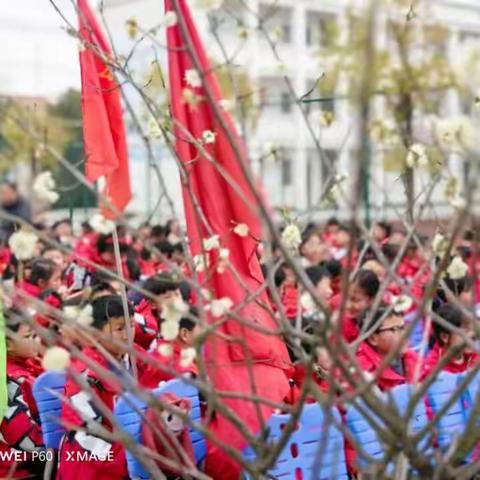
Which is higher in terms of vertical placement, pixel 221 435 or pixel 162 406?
pixel 162 406

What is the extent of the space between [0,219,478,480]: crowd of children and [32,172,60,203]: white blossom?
144mm

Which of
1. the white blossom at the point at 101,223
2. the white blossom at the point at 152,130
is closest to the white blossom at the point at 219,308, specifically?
the white blossom at the point at 101,223

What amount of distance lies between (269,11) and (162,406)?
1026mm

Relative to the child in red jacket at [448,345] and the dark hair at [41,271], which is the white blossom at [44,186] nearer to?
the child in red jacket at [448,345]

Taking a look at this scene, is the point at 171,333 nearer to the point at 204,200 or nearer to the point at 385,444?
the point at 385,444

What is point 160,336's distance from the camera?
3.74 meters

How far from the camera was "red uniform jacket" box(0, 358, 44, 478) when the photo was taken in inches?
149

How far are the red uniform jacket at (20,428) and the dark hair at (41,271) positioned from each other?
8.10 ft

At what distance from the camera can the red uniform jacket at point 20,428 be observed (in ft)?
12.4

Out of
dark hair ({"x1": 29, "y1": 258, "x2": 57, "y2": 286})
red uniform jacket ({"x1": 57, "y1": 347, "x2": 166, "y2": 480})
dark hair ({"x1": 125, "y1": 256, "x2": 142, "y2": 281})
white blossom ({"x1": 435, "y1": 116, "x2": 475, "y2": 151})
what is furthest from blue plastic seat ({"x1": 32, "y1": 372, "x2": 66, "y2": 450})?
dark hair ({"x1": 125, "y1": 256, "x2": 142, "y2": 281})

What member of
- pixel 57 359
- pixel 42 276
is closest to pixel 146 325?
pixel 42 276

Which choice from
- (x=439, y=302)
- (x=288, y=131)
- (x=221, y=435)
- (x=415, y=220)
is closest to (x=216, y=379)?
A: (x=221, y=435)

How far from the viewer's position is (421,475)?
6.14 ft

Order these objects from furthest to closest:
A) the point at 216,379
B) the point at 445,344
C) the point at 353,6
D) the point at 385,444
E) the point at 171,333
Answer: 1. the point at 445,344
2. the point at 216,379
3. the point at 171,333
4. the point at 385,444
5. the point at 353,6
